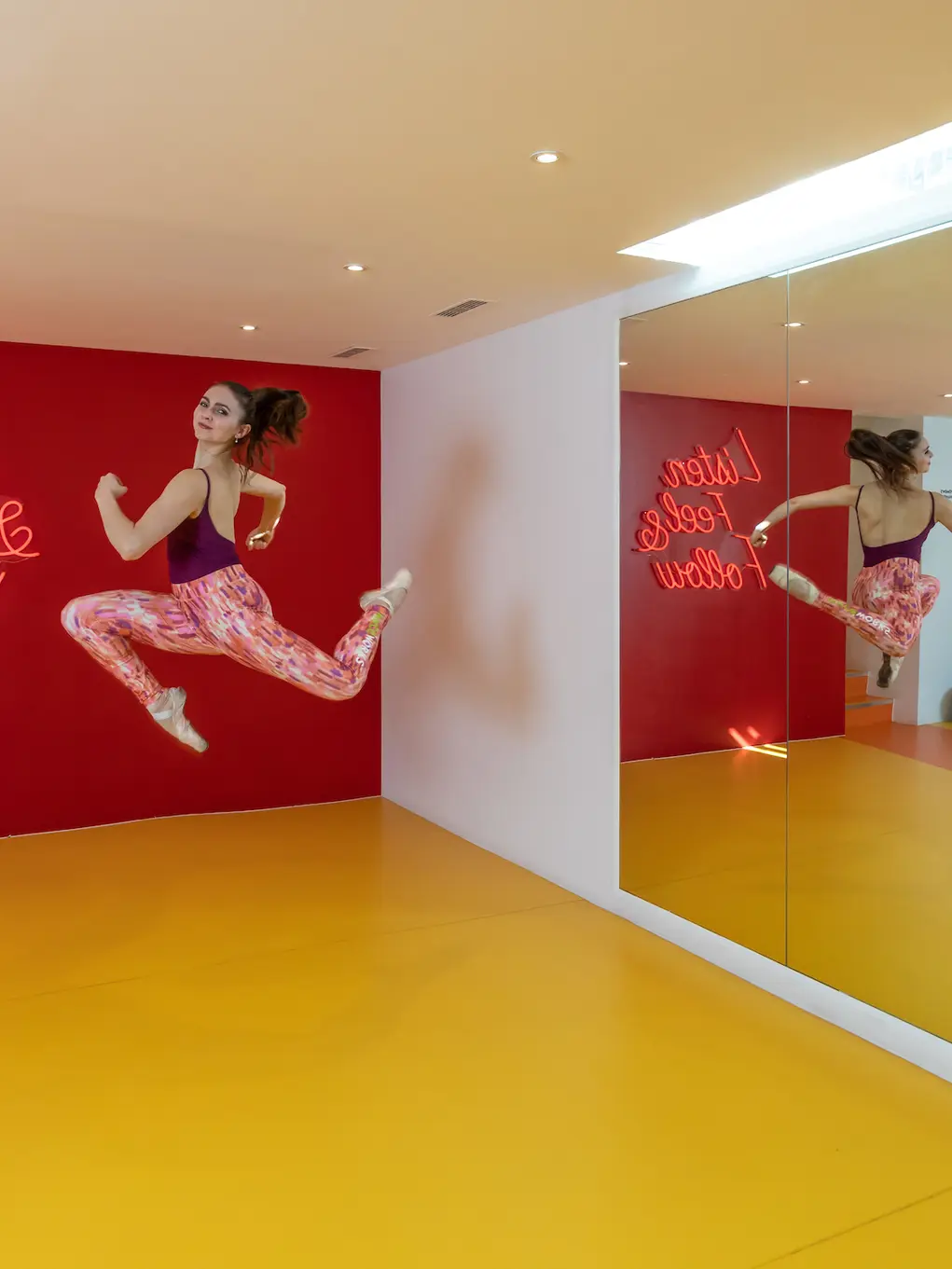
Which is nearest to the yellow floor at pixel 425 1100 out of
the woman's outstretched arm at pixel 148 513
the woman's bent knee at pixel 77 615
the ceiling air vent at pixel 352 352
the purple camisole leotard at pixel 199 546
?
the woman's bent knee at pixel 77 615

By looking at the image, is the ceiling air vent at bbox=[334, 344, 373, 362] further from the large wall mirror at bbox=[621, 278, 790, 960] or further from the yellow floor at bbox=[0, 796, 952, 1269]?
the yellow floor at bbox=[0, 796, 952, 1269]

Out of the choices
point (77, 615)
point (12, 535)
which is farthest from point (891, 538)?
point (12, 535)

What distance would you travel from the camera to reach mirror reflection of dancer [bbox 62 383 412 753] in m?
4.30

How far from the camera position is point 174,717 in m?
4.35

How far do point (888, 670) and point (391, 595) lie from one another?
2033 millimetres

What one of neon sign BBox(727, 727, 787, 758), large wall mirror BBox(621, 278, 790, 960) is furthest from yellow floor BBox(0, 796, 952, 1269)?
neon sign BBox(727, 727, 787, 758)

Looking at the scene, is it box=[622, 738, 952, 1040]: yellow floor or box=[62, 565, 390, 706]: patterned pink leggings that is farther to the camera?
box=[62, 565, 390, 706]: patterned pink leggings

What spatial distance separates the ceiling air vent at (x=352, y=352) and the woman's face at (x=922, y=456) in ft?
11.9

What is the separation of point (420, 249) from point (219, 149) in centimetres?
120

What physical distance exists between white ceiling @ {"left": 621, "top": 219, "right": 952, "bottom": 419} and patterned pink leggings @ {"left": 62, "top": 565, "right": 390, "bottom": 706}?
1.69m

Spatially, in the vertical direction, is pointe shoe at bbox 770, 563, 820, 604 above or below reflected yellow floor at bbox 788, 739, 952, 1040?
above

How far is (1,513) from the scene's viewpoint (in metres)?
6.18

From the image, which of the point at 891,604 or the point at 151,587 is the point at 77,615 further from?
the point at 891,604

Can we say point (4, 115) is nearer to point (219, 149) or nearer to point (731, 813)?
point (219, 149)
